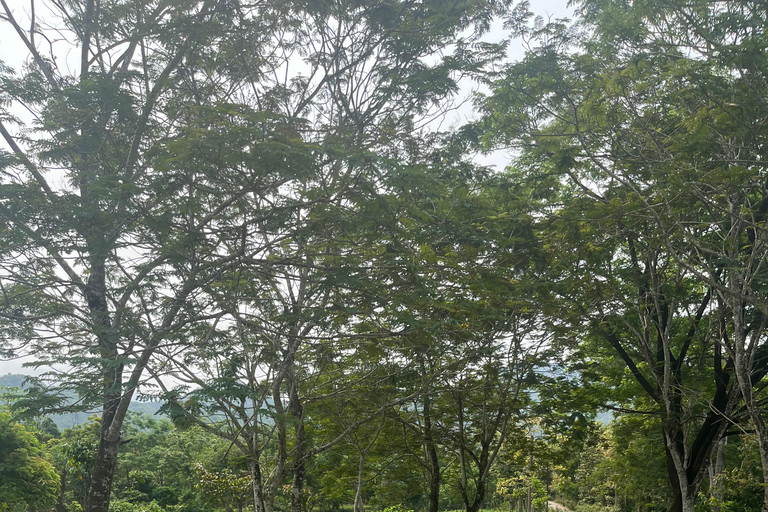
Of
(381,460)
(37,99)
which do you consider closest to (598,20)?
A: (37,99)

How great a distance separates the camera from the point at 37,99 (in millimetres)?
7152

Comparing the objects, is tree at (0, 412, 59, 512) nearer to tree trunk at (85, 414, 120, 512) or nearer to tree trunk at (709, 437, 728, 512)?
tree trunk at (85, 414, 120, 512)

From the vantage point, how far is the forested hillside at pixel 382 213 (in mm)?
6113

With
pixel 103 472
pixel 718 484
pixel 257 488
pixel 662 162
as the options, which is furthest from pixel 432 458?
pixel 718 484

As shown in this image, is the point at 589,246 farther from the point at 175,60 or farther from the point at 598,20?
the point at 175,60

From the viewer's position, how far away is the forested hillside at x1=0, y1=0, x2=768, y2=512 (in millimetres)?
6113

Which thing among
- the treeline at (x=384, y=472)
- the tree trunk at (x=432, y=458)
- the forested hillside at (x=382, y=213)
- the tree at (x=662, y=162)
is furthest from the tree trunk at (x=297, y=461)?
the tree at (x=662, y=162)

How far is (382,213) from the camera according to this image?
612 centimetres

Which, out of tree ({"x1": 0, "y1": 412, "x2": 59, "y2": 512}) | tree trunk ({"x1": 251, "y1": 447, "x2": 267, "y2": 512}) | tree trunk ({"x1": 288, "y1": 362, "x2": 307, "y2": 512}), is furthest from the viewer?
tree ({"x1": 0, "y1": 412, "x2": 59, "y2": 512})

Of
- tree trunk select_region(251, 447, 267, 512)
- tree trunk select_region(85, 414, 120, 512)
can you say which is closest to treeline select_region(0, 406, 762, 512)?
tree trunk select_region(85, 414, 120, 512)

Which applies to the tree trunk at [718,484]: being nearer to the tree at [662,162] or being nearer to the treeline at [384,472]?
the treeline at [384,472]

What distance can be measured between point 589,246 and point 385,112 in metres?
3.84

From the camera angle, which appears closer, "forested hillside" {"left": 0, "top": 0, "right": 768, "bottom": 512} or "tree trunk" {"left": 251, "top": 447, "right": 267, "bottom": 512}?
"forested hillside" {"left": 0, "top": 0, "right": 768, "bottom": 512}

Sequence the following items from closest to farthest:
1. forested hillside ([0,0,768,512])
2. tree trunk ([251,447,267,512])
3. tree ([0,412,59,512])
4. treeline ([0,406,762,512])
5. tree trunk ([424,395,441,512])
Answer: forested hillside ([0,0,768,512]), tree trunk ([251,447,267,512]), tree trunk ([424,395,441,512]), treeline ([0,406,762,512]), tree ([0,412,59,512])
